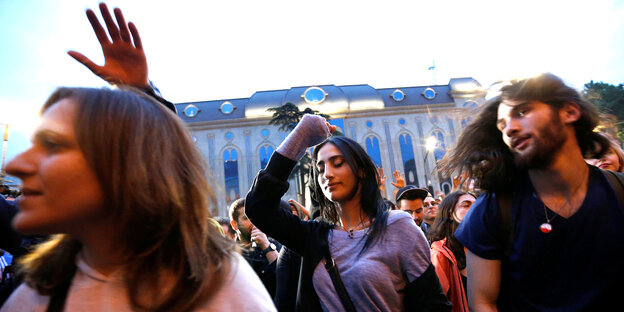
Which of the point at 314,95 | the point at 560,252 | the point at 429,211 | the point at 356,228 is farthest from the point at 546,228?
the point at 314,95

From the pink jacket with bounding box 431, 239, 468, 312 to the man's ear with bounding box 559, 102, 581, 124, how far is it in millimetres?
1816

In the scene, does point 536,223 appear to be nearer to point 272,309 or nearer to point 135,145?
point 272,309

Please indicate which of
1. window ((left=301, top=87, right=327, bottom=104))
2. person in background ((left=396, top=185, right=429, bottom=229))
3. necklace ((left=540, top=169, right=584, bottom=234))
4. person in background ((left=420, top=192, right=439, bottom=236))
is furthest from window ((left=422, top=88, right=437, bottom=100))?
necklace ((left=540, top=169, right=584, bottom=234))

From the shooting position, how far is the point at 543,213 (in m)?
1.77

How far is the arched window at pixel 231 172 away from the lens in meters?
32.2

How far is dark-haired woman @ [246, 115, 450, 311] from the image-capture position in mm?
1924

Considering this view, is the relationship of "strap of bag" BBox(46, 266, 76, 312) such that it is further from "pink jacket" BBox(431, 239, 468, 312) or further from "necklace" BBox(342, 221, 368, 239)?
"pink jacket" BBox(431, 239, 468, 312)

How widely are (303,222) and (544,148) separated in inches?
58.5

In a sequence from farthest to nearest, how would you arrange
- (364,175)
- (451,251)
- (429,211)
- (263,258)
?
1. (429,211)
2. (263,258)
3. (451,251)
4. (364,175)

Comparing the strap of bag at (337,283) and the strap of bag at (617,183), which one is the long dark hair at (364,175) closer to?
the strap of bag at (337,283)

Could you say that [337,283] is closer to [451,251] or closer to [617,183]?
[617,183]

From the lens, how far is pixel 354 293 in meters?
1.90

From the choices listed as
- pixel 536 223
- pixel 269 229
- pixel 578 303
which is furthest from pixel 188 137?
pixel 578 303

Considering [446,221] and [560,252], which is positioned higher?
[560,252]
